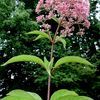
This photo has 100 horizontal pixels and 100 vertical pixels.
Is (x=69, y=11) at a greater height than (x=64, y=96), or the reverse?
(x=69, y=11)

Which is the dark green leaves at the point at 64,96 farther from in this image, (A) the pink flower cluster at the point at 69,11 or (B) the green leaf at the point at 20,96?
(A) the pink flower cluster at the point at 69,11

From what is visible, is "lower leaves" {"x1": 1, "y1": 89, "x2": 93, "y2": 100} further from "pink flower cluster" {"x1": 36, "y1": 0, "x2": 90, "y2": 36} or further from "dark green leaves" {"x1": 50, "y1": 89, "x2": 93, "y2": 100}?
"pink flower cluster" {"x1": 36, "y1": 0, "x2": 90, "y2": 36}

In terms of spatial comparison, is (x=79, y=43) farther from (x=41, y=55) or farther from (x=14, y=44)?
(x=14, y=44)

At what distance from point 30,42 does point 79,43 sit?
16.1ft

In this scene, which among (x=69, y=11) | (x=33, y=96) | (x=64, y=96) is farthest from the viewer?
(x=69, y=11)

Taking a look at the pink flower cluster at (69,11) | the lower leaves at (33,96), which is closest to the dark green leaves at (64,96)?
the lower leaves at (33,96)

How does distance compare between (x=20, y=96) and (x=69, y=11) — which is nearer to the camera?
(x=20, y=96)

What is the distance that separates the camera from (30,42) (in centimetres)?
Result: 2177

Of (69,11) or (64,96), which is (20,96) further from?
(69,11)

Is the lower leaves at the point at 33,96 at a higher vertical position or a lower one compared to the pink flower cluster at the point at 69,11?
lower

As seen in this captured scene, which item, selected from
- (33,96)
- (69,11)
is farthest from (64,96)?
(69,11)

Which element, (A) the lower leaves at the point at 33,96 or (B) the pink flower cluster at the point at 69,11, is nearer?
(A) the lower leaves at the point at 33,96

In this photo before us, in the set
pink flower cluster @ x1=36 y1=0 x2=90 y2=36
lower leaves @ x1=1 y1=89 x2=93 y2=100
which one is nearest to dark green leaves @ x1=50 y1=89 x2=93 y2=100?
lower leaves @ x1=1 y1=89 x2=93 y2=100

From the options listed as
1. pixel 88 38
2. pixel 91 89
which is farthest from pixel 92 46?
pixel 91 89
